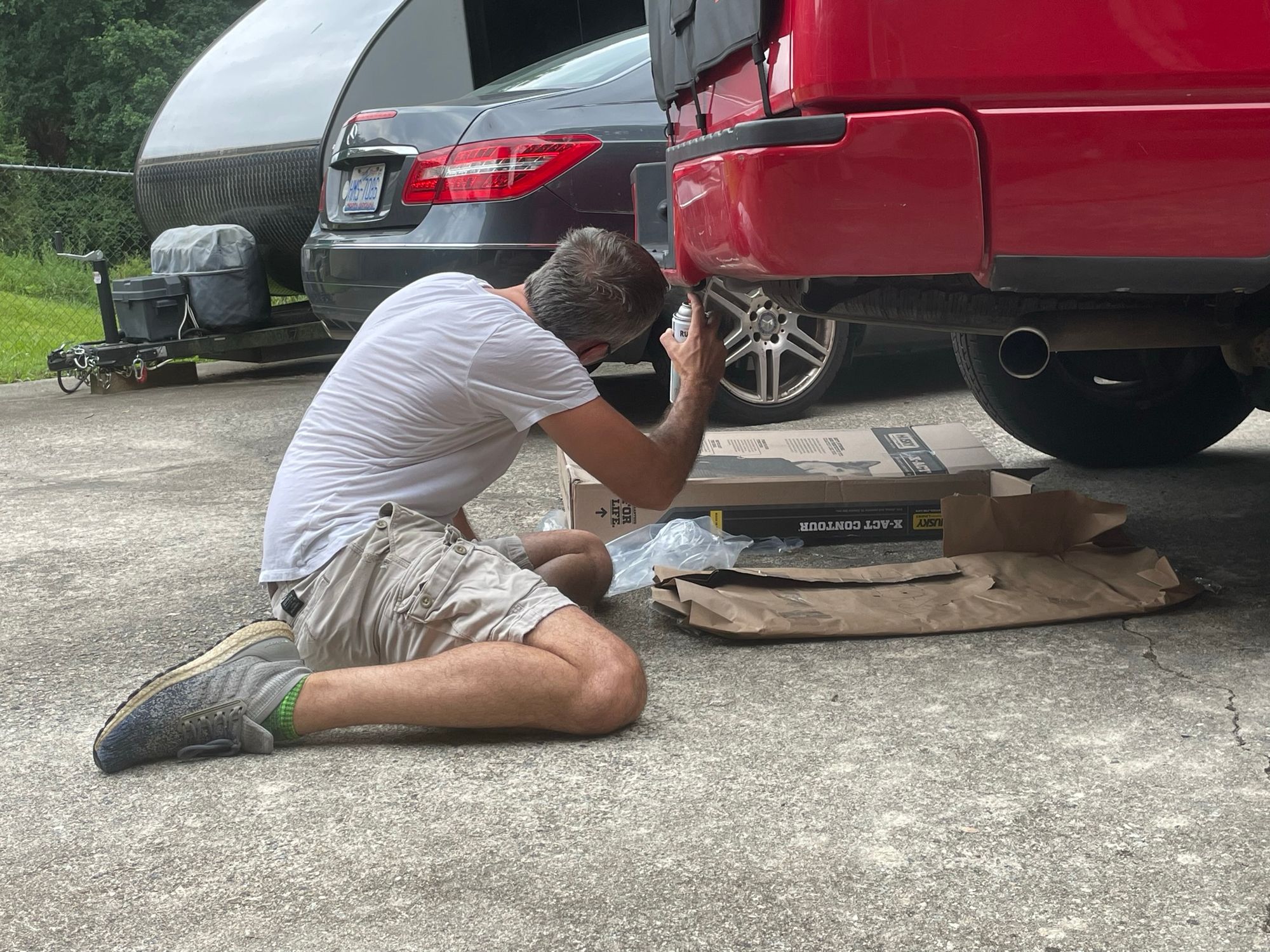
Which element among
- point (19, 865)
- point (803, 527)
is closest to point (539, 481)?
point (803, 527)

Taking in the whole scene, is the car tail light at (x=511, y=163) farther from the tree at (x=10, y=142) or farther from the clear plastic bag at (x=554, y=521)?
the tree at (x=10, y=142)

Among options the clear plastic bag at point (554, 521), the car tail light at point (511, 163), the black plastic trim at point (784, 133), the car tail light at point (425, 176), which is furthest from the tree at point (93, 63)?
the black plastic trim at point (784, 133)

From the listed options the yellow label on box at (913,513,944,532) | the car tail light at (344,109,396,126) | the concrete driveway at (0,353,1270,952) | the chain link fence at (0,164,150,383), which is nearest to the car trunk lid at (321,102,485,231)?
the car tail light at (344,109,396,126)

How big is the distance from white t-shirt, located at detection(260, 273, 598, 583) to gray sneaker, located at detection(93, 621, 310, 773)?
0.27 meters

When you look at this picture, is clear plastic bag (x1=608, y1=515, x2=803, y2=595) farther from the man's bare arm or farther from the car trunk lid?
the car trunk lid

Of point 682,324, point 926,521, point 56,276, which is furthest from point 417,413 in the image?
point 56,276

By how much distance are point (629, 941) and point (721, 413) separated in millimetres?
3369

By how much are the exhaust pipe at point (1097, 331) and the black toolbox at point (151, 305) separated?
5.32m

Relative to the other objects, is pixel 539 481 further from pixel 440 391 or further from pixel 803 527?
pixel 440 391

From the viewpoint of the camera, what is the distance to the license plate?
16.2 ft

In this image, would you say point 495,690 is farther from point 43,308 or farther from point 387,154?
point 43,308

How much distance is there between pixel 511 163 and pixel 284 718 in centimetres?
273

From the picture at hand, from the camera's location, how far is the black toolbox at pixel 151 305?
6.86 metres

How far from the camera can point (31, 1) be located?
20.7 meters
